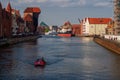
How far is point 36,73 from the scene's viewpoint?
1842 inches

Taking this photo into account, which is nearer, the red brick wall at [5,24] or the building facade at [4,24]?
the building facade at [4,24]

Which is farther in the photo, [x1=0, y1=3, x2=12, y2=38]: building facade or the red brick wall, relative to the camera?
the red brick wall

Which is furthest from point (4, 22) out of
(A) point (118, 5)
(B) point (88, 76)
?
(B) point (88, 76)

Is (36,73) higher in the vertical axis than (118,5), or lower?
lower

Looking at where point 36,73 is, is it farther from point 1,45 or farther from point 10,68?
point 1,45

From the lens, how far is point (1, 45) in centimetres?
10725

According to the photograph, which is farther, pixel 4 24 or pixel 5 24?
pixel 5 24

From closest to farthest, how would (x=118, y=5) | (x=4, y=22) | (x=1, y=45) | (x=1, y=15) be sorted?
(x=1, y=45), (x=1, y=15), (x=4, y=22), (x=118, y=5)

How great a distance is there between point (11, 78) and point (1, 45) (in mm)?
65575

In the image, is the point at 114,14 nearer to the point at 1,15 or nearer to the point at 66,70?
the point at 1,15

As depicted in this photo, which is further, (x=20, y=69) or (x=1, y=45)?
(x=1, y=45)

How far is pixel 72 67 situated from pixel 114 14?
443 ft

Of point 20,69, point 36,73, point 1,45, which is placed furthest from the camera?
point 1,45

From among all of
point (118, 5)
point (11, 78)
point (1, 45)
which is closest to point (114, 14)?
point (118, 5)
